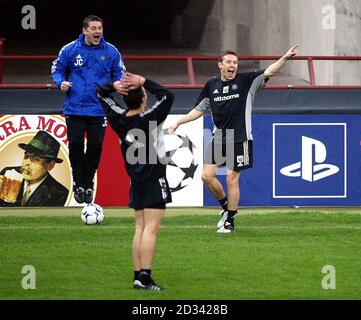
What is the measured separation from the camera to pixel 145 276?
11148 millimetres

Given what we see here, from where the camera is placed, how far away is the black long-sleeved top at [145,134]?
436 inches

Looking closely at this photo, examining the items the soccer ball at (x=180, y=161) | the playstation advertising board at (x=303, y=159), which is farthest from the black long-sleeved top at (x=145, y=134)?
the playstation advertising board at (x=303, y=159)

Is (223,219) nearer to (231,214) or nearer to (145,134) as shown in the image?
(231,214)

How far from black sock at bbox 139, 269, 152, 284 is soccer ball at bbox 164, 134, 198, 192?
657 cm

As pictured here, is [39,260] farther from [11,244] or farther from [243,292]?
[243,292]

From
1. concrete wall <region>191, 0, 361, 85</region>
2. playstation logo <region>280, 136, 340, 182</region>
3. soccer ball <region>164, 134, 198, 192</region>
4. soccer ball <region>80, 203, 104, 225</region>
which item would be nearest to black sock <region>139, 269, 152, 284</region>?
soccer ball <region>80, 203, 104, 225</region>

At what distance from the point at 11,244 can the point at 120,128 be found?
3.45 metres

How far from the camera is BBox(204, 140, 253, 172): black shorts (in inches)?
596

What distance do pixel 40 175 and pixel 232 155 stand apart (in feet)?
11.9

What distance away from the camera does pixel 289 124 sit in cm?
1795

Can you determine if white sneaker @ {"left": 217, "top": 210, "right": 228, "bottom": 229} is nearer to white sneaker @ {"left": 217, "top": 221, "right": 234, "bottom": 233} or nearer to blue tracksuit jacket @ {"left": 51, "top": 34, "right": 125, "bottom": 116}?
white sneaker @ {"left": 217, "top": 221, "right": 234, "bottom": 233}

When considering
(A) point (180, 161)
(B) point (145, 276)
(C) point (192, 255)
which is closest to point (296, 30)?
(A) point (180, 161)

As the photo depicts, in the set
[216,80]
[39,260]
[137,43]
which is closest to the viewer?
[39,260]

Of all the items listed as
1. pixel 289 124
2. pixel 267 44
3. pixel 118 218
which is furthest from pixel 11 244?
pixel 267 44
